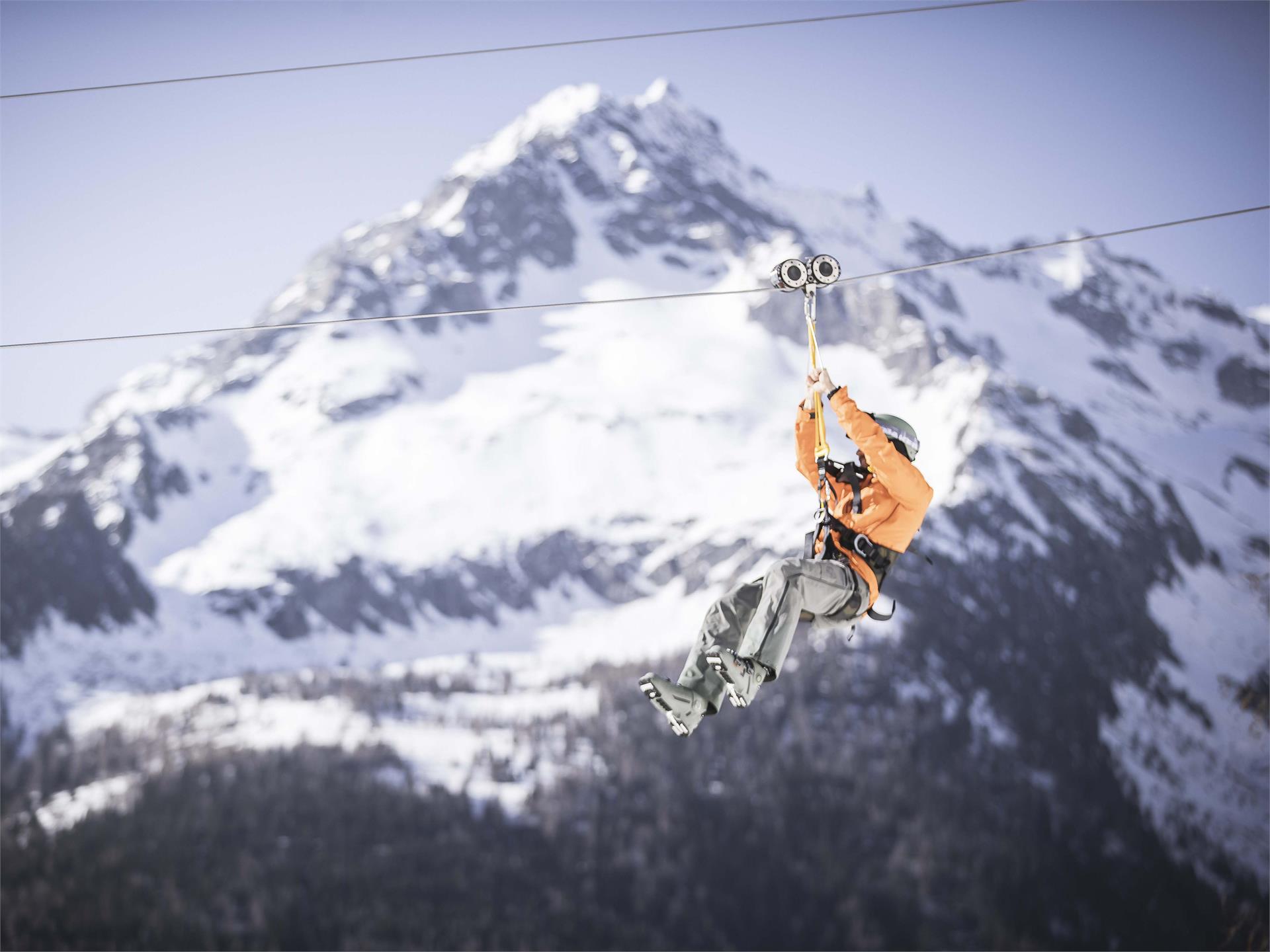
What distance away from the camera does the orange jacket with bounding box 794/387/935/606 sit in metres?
8.35

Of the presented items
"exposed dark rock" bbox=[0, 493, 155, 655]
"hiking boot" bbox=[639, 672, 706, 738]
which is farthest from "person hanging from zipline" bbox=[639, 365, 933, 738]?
"exposed dark rock" bbox=[0, 493, 155, 655]

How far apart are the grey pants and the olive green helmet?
99cm

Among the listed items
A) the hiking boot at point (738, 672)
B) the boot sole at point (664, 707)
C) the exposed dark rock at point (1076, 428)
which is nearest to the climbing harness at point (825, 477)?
the hiking boot at point (738, 672)

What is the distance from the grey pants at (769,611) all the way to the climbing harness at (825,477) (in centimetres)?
23

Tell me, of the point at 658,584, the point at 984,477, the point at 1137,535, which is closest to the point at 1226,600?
the point at 1137,535

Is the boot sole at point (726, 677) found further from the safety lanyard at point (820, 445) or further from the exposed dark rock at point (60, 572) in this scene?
the exposed dark rock at point (60, 572)

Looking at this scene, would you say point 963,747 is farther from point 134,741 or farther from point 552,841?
point 134,741

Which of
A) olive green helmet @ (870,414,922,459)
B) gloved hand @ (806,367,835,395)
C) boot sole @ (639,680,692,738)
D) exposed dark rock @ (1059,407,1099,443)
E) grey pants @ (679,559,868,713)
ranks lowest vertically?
boot sole @ (639,680,692,738)

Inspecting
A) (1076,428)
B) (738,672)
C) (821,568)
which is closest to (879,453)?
(821,568)

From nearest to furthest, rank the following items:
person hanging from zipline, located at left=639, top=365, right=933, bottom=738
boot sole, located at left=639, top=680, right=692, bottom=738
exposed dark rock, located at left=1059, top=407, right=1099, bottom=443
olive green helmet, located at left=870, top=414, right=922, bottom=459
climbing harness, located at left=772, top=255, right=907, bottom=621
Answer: boot sole, located at left=639, top=680, right=692, bottom=738, person hanging from zipline, located at left=639, top=365, right=933, bottom=738, climbing harness, located at left=772, top=255, right=907, bottom=621, olive green helmet, located at left=870, top=414, right=922, bottom=459, exposed dark rock, located at left=1059, top=407, right=1099, bottom=443

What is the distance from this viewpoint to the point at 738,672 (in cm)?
795

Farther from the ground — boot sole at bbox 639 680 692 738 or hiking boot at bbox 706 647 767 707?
hiking boot at bbox 706 647 767 707

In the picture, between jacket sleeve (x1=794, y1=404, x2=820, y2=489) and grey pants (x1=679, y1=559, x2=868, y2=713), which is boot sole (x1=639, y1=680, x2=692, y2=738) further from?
jacket sleeve (x1=794, y1=404, x2=820, y2=489)

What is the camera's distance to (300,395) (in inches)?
7815
